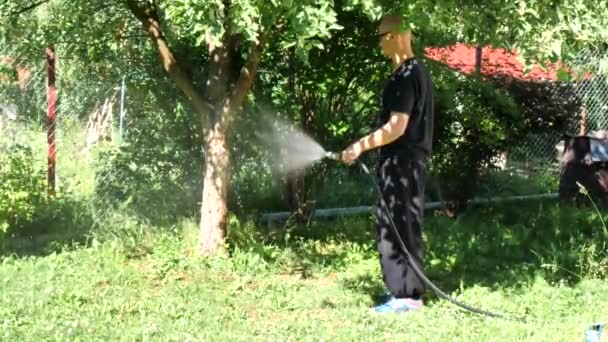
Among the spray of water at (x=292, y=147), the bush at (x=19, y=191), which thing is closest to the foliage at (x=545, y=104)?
the spray of water at (x=292, y=147)

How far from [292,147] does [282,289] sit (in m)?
2.12

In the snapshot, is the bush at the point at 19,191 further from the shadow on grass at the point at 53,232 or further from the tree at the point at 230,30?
the tree at the point at 230,30

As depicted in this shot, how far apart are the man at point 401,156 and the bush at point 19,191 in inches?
119

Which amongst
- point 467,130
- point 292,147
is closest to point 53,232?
point 292,147

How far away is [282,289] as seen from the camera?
564 cm

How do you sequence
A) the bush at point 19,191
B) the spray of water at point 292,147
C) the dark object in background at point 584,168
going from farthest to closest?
the dark object in background at point 584,168
the spray of water at point 292,147
the bush at point 19,191

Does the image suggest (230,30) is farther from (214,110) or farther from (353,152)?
(214,110)

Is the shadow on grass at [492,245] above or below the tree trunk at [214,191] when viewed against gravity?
below

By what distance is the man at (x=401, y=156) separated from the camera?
5020 millimetres

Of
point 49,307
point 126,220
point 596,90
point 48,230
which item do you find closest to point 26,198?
point 48,230

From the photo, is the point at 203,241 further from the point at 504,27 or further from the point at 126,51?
the point at 504,27

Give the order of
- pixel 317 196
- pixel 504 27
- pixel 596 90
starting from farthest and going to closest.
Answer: pixel 596 90, pixel 317 196, pixel 504 27

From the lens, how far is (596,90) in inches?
482

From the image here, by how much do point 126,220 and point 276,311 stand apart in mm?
2065
